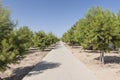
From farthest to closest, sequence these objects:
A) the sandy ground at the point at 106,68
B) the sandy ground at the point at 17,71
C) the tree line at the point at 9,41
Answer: the sandy ground at the point at 17,71, the sandy ground at the point at 106,68, the tree line at the point at 9,41

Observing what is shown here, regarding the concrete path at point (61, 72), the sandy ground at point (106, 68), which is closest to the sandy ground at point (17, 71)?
the concrete path at point (61, 72)

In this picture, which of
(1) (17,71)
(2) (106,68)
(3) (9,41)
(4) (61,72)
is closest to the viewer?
(3) (9,41)

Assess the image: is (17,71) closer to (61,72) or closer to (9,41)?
(61,72)

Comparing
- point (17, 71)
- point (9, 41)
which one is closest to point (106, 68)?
point (17, 71)

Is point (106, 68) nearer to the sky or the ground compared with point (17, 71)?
nearer to the sky

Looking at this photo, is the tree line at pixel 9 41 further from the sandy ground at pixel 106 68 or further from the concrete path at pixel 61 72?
the sandy ground at pixel 106 68

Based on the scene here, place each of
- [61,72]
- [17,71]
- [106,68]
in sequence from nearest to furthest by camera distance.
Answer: [61,72] < [106,68] < [17,71]

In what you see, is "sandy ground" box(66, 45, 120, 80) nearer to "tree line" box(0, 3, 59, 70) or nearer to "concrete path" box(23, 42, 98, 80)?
"concrete path" box(23, 42, 98, 80)

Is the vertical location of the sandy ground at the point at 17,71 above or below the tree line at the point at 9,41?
below

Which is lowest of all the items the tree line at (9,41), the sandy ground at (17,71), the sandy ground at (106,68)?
the sandy ground at (17,71)

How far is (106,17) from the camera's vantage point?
1880cm

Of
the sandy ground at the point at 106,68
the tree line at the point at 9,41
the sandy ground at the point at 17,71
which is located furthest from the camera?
the sandy ground at the point at 17,71

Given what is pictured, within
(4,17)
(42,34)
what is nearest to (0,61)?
(4,17)

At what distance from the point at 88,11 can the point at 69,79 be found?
21.4m
